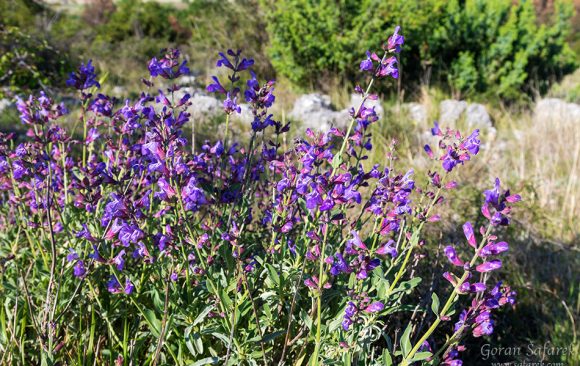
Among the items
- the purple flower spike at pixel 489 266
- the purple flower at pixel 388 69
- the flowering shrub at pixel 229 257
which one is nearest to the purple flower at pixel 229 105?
the flowering shrub at pixel 229 257

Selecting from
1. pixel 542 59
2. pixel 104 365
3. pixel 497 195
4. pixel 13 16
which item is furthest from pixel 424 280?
pixel 13 16

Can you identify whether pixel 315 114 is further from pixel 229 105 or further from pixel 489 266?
pixel 489 266

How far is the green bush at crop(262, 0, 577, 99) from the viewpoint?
7.40 m

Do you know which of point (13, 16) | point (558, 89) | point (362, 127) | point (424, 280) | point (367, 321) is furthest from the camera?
point (13, 16)

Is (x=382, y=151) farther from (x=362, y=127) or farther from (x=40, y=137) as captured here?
(x=40, y=137)

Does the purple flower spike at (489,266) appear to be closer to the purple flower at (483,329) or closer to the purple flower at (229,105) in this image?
the purple flower at (483,329)

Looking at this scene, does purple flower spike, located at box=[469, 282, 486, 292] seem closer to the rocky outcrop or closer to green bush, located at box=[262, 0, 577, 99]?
the rocky outcrop

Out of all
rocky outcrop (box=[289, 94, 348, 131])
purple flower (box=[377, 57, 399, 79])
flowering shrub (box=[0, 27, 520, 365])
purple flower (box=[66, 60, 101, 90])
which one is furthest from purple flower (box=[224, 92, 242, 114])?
rocky outcrop (box=[289, 94, 348, 131])

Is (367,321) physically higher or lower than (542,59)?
lower

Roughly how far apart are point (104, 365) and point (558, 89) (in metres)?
8.35

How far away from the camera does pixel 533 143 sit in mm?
5234

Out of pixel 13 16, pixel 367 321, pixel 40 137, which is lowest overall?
pixel 367 321

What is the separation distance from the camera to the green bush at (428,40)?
24.3ft

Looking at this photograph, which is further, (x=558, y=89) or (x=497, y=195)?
(x=558, y=89)
